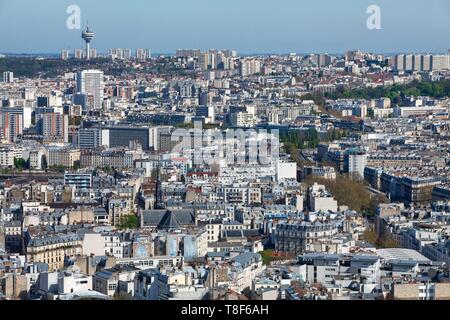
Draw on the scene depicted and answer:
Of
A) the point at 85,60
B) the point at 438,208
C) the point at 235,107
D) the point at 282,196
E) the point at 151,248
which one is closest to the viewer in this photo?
the point at 151,248

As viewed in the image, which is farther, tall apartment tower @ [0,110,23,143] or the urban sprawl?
tall apartment tower @ [0,110,23,143]

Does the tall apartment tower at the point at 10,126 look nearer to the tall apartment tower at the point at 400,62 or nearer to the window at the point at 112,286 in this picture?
the window at the point at 112,286

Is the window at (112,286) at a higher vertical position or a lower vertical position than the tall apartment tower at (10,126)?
lower

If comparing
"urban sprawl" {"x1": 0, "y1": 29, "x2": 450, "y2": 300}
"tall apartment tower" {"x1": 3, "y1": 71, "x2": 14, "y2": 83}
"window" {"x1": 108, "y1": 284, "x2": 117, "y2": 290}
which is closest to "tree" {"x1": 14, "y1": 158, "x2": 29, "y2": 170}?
"urban sprawl" {"x1": 0, "y1": 29, "x2": 450, "y2": 300}

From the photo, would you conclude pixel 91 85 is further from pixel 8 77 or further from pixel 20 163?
pixel 20 163

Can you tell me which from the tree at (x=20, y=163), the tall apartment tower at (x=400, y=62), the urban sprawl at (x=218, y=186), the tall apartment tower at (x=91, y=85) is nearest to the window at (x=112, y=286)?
the urban sprawl at (x=218, y=186)

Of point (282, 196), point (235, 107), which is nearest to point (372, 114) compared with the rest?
point (235, 107)

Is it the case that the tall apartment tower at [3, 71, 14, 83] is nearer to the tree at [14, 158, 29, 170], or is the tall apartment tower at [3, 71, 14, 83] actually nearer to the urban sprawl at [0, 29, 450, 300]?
the urban sprawl at [0, 29, 450, 300]

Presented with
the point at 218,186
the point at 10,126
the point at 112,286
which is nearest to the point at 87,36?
the point at 10,126

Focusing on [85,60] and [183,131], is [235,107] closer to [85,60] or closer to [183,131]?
[183,131]

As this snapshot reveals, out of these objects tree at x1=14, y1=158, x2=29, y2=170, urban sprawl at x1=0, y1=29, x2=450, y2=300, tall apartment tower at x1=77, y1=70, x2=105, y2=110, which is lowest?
tree at x1=14, y1=158, x2=29, y2=170

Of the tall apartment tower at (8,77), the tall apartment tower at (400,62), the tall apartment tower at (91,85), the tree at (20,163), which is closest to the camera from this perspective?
the tree at (20,163)
